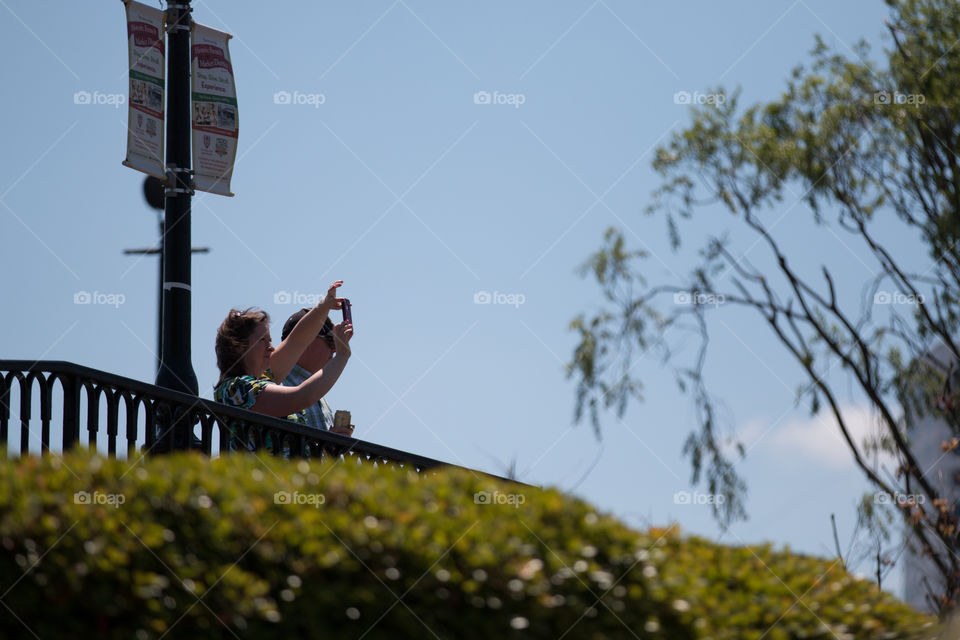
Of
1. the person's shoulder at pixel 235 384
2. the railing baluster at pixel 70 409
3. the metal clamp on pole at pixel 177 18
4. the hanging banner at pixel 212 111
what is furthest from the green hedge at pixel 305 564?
the metal clamp on pole at pixel 177 18

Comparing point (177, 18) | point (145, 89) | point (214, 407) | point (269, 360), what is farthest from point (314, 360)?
point (177, 18)

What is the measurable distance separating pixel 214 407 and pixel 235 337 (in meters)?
0.54

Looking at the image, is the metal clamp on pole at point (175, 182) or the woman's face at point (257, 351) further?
the metal clamp on pole at point (175, 182)

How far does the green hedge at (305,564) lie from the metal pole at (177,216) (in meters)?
3.93

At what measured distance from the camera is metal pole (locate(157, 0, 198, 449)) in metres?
7.20

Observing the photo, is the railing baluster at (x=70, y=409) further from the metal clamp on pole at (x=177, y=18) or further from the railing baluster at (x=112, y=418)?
the metal clamp on pole at (x=177, y=18)

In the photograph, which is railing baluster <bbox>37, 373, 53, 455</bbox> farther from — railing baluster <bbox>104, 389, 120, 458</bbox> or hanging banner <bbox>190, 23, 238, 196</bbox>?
hanging banner <bbox>190, 23, 238, 196</bbox>

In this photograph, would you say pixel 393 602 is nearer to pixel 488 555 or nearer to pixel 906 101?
pixel 488 555

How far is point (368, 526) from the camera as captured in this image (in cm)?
308

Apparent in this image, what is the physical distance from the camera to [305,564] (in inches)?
117

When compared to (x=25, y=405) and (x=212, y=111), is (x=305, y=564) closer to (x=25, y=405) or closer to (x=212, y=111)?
(x=25, y=405)

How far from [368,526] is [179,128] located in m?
5.68

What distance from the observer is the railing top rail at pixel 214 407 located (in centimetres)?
575

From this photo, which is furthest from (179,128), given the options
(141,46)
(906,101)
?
(906,101)
